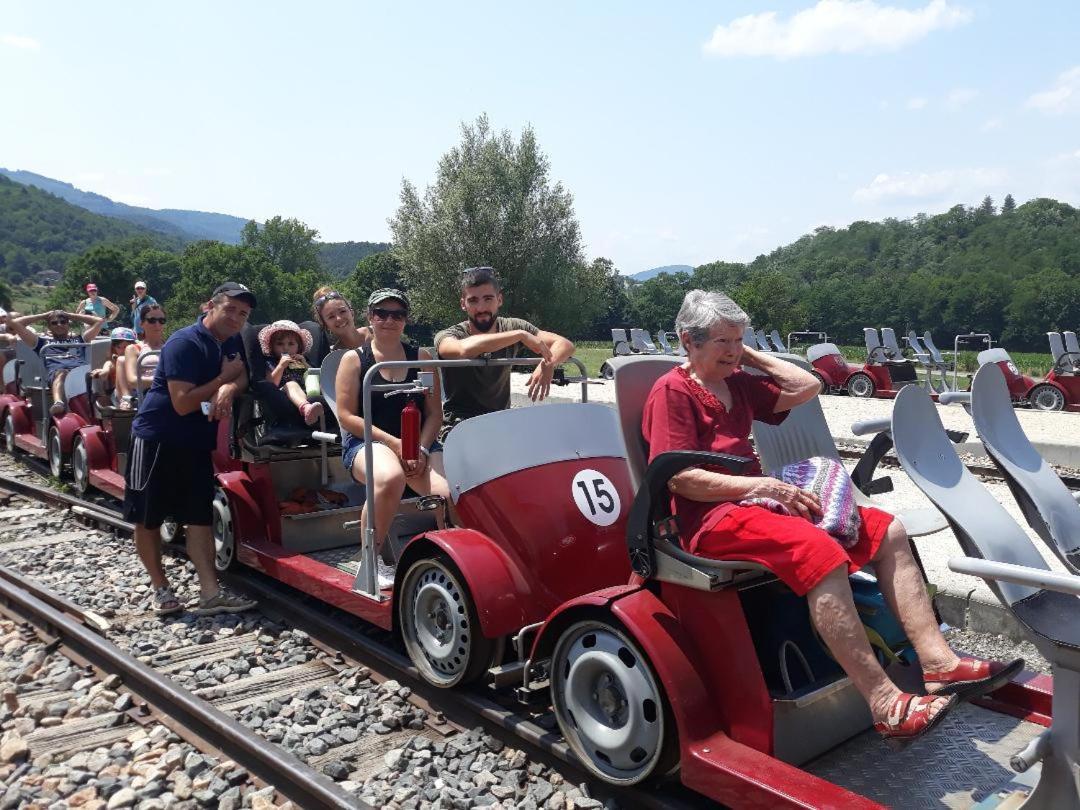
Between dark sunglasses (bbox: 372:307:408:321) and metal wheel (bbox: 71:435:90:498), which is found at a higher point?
dark sunglasses (bbox: 372:307:408:321)

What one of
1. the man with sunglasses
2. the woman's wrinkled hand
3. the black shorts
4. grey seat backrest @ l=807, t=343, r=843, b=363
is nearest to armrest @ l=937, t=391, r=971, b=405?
the woman's wrinkled hand

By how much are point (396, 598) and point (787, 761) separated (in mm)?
1994

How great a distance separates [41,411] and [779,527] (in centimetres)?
1001

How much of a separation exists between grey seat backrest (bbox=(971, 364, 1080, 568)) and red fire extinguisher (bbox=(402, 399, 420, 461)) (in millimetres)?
2450

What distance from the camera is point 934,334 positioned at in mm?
Result: 63906

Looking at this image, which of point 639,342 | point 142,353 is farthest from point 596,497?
point 639,342

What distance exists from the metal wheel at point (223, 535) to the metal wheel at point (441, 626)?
83.7 inches

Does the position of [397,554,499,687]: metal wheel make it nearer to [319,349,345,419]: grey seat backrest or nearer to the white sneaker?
the white sneaker

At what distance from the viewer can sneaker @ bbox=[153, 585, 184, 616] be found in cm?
527

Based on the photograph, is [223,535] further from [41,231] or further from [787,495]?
[41,231]

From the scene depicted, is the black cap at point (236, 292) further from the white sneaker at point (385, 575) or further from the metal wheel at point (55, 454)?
the metal wheel at point (55, 454)

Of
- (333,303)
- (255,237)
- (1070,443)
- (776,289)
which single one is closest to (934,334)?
(776,289)

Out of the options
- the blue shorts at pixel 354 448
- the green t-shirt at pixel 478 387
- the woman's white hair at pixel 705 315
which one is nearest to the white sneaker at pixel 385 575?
the blue shorts at pixel 354 448

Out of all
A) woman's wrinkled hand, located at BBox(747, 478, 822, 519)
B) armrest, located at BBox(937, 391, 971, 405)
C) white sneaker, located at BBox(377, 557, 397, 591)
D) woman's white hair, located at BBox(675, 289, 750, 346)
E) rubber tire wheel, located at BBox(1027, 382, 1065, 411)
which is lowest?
Answer: white sneaker, located at BBox(377, 557, 397, 591)
